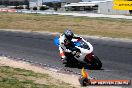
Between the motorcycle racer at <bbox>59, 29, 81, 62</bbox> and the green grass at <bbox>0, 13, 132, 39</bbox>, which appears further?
the green grass at <bbox>0, 13, 132, 39</bbox>

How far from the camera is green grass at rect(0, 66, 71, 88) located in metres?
11.1

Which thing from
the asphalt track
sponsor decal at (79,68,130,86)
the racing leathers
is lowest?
the asphalt track

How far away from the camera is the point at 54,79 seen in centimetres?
1258

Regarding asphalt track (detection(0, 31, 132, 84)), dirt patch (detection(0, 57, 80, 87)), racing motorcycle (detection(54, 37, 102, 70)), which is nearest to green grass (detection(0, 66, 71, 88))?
dirt patch (detection(0, 57, 80, 87))

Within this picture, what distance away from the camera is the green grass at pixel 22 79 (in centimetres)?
1109

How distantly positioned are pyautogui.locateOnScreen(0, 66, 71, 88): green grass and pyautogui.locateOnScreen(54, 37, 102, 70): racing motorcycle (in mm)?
2279

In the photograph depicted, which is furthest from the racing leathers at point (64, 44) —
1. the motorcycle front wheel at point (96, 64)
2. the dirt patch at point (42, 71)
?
the dirt patch at point (42, 71)

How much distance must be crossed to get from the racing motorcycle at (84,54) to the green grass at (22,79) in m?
2.28

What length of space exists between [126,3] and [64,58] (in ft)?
103

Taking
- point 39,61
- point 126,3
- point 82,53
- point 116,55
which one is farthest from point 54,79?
point 126,3

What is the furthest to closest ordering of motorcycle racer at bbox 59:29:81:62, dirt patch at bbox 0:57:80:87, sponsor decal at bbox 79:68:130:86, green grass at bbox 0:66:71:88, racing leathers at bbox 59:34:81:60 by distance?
racing leathers at bbox 59:34:81:60 → motorcycle racer at bbox 59:29:81:62 → dirt patch at bbox 0:57:80:87 → sponsor decal at bbox 79:68:130:86 → green grass at bbox 0:66:71:88

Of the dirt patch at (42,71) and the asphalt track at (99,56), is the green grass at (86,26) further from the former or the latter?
the dirt patch at (42,71)

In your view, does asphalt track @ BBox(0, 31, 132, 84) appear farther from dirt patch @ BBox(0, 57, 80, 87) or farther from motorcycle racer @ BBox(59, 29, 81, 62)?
dirt patch @ BBox(0, 57, 80, 87)

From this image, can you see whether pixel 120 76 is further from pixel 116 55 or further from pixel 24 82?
pixel 116 55
